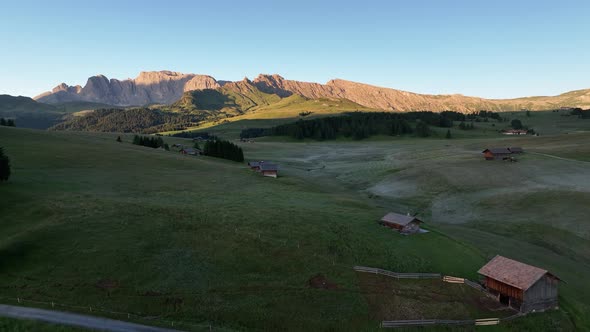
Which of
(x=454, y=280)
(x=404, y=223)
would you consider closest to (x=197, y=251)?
(x=404, y=223)

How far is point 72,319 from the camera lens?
92.5 ft

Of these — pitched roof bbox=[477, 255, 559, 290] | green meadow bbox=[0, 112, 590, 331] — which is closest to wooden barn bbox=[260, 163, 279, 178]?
green meadow bbox=[0, 112, 590, 331]

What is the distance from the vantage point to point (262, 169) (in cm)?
9581

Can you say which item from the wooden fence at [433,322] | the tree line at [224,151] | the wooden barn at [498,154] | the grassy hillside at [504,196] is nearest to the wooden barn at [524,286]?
the grassy hillside at [504,196]

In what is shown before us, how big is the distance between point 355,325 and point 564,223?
44.5 metres

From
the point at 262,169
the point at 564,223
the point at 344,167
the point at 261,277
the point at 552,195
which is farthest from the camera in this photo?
the point at 344,167

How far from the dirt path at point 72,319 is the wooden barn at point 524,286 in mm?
33724

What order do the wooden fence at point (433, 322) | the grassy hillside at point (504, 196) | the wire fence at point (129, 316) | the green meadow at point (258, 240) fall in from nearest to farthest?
the wire fence at point (129, 316) < the wooden fence at point (433, 322) < the green meadow at point (258, 240) < the grassy hillside at point (504, 196)

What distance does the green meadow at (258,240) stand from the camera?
32.5 metres

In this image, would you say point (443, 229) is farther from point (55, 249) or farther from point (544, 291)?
point (55, 249)

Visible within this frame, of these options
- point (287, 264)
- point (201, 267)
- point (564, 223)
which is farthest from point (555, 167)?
point (201, 267)

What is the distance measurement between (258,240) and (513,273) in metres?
29.6

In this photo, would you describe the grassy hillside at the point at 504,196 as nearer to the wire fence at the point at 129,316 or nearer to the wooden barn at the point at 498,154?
the wooden barn at the point at 498,154

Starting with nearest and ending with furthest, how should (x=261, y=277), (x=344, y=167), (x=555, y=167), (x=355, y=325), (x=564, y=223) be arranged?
1. (x=355, y=325)
2. (x=261, y=277)
3. (x=564, y=223)
4. (x=555, y=167)
5. (x=344, y=167)
